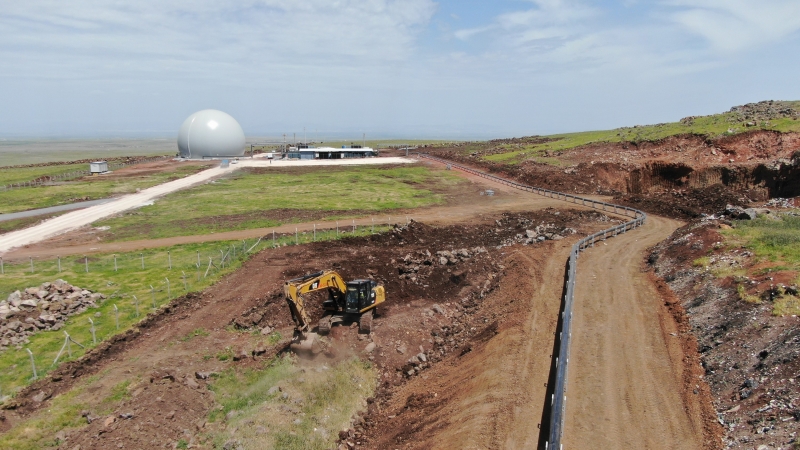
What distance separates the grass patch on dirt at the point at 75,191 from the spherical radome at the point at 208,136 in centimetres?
2854

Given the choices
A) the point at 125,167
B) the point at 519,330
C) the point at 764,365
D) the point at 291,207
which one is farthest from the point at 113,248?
the point at 125,167

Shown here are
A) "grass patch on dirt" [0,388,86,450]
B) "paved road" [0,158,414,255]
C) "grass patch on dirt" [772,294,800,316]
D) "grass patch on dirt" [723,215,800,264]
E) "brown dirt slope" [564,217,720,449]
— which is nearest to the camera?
"brown dirt slope" [564,217,720,449]

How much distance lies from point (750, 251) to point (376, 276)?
22.6m

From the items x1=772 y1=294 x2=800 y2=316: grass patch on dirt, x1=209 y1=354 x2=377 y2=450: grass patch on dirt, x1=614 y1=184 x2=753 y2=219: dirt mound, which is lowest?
x1=209 y1=354 x2=377 y2=450: grass patch on dirt

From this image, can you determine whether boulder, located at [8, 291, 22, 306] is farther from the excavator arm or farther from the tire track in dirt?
the tire track in dirt

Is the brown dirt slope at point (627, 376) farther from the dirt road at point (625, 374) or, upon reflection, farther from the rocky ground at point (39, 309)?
the rocky ground at point (39, 309)

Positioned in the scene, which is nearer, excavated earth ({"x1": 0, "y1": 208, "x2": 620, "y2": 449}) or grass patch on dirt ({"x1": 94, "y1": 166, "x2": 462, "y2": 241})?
excavated earth ({"x1": 0, "y1": 208, "x2": 620, "y2": 449})

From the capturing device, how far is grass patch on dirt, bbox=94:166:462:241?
165ft

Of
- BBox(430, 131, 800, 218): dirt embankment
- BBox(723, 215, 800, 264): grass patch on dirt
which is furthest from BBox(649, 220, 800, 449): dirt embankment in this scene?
BBox(430, 131, 800, 218): dirt embankment

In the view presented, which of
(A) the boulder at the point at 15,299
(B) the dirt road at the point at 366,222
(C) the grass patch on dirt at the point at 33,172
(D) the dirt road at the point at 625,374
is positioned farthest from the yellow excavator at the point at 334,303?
(C) the grass patch on dirt at the point at 33,172

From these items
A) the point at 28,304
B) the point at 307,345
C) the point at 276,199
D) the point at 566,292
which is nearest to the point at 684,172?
the point at 566,292

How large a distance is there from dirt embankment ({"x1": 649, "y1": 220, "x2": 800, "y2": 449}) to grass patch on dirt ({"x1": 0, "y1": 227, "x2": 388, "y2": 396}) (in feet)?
89.9

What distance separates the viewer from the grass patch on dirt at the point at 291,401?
17484 mm

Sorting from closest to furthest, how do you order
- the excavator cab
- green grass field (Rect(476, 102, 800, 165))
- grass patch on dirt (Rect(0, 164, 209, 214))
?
the excavator cab, green grass field (Rect(476, 102, 800, 165)), grass patch on dirt (Rect(0, 164, 209, 214))
